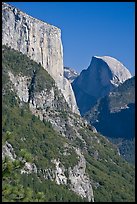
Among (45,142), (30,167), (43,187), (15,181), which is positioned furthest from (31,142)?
(15,181)

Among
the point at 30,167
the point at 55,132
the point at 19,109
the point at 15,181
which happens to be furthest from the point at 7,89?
the point at 15,181

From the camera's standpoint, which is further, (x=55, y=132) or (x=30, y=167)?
(x=55, y=132)

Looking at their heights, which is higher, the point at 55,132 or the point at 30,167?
the point at 55,132

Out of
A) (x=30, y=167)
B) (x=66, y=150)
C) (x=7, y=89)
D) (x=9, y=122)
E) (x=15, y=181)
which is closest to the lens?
(x=15, y=181)

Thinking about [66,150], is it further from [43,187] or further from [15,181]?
[15,181]

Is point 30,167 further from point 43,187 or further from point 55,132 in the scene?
point 55,132

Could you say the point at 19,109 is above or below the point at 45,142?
above

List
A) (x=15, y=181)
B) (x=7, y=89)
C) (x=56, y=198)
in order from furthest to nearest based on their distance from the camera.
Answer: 1. (x=7, y=89)
2. (x=56, y=198)
3. (x=15, y=181)

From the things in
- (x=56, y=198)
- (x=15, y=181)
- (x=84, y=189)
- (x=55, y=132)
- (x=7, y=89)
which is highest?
(x=7, y=89)

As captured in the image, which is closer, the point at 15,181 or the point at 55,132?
the point at 15,181
